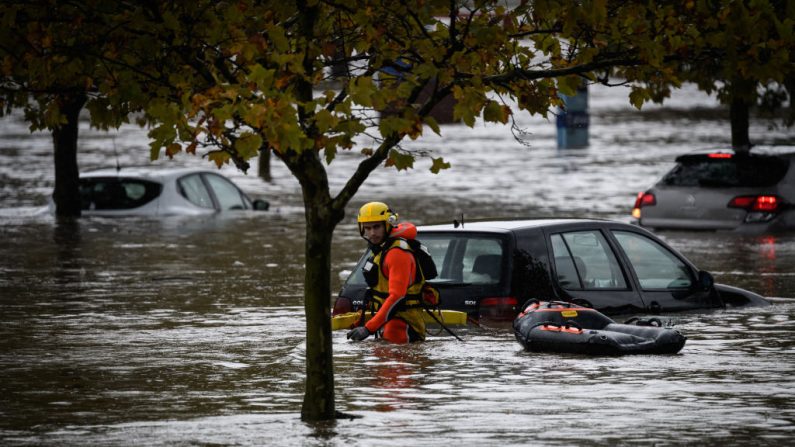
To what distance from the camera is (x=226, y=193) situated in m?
31.3

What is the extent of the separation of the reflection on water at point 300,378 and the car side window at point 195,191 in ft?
25.6

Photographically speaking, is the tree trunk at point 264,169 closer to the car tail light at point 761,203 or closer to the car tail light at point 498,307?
the car tail light at point 761,203

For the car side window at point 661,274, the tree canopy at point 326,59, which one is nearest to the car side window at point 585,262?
the car side window at point 661,274

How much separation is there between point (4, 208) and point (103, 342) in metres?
20.0

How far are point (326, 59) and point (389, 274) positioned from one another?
2.67 meters

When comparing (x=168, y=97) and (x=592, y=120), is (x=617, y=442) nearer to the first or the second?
(x=168, y=97)

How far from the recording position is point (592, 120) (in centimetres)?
7350

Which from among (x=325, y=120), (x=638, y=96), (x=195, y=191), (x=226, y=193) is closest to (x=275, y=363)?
(x=638, y=96)

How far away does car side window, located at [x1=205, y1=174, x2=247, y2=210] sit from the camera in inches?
1219

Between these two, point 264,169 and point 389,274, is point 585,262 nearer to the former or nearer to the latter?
point 389,274

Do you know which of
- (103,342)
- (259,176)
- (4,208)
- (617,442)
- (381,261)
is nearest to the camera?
(617,442)


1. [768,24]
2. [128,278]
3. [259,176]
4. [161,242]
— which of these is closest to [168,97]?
[768,24]

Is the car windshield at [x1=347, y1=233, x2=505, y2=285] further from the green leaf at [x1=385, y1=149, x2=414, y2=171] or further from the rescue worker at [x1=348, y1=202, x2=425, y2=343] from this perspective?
the green leaf at [x1=385, y1=149, x2=414, y2=171]

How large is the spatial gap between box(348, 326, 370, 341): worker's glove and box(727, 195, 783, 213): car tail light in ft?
41.4
